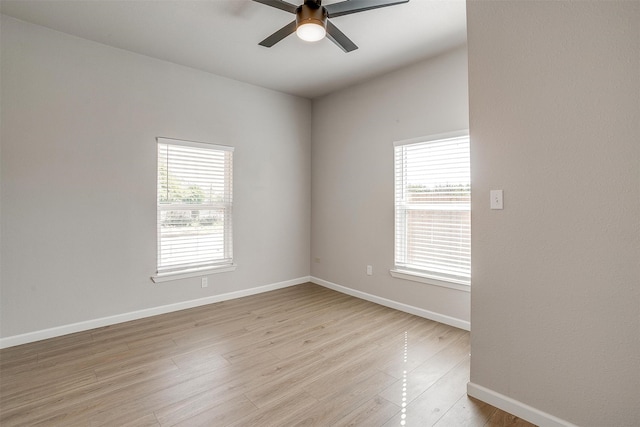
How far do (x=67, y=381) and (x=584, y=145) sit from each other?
144 inches

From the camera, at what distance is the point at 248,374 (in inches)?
91.6

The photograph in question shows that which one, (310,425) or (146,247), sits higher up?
(146,247)

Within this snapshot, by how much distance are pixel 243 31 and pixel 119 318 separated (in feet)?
10.5

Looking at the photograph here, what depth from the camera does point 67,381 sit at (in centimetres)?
225

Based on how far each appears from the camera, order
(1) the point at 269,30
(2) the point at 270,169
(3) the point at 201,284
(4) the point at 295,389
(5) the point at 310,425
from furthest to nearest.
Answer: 1. (2) the point at 270,169
2. (3) the point at 201,284
3. (1) the point at 269,30
4. (4) the point at 295,389
5. (5) the point at 310,425

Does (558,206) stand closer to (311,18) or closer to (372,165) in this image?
(311,18)

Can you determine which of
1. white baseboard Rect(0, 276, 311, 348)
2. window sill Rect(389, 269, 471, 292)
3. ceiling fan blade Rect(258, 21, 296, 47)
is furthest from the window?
window sill Rect(389, 269, 471, 292)

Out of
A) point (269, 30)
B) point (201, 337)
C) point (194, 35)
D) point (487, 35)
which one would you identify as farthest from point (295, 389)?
point (194, 35)

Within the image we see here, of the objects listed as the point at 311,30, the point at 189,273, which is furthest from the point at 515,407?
the point at 189,273

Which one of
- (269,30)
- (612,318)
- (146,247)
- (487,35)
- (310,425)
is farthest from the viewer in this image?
(146,247)

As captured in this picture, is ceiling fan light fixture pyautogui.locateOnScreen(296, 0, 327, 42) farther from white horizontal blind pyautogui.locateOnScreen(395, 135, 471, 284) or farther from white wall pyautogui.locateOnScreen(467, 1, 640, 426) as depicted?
white horizontal blind pyautogui.locateOnScreen(395, 135, 471, 284)

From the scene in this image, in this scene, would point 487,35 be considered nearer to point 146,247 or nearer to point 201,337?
point 201,337

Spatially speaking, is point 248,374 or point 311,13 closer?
point 311,13

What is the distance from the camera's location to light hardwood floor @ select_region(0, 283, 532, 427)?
187 cm
